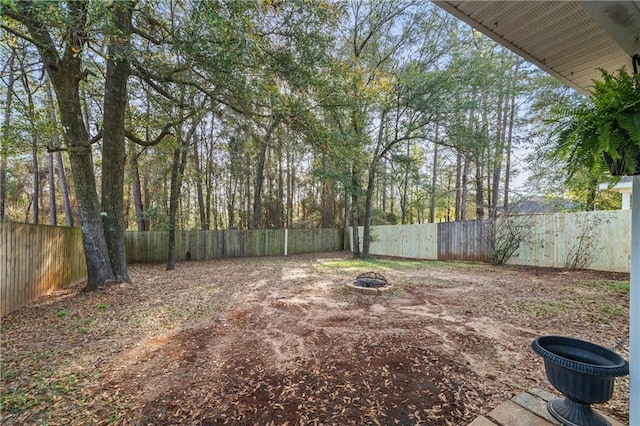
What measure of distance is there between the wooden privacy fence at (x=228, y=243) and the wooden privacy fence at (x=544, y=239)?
462 cm

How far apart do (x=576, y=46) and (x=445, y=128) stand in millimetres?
6491

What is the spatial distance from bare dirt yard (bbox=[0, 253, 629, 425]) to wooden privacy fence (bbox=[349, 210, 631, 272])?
1.31 m

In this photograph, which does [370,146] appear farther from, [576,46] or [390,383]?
[390,383]

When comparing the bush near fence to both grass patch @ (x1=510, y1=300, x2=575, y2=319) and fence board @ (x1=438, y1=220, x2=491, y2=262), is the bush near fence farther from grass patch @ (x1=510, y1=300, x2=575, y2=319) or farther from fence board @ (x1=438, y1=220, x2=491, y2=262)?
grass patch @ (x1=510, y1=300, x2=575, y2=319)

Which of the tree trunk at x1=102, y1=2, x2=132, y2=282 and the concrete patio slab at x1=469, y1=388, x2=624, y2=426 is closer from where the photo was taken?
the concrete patio slab at x1=469, y1=388, x2=624, y2=426

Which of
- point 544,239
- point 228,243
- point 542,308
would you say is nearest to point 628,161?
point 542,308

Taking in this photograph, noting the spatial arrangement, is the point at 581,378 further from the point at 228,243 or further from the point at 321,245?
the point at 321,245

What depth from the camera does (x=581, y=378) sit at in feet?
4.51

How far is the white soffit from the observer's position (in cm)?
150

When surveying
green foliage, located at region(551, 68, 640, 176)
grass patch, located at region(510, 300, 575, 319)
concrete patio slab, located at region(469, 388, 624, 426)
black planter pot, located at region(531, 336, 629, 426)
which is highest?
green foliage, located at region(551, 68, 640, 176)

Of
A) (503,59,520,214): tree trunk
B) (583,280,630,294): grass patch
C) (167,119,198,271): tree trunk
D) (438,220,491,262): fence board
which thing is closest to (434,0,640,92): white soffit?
(583,280,630,294): grass patch

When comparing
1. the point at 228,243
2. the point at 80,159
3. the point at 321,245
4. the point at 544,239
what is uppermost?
the point at 80,159

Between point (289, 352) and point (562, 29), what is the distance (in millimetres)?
3358

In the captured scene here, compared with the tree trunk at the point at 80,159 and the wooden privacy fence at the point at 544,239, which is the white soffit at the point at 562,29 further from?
the tree trunk at the point at 80,159
